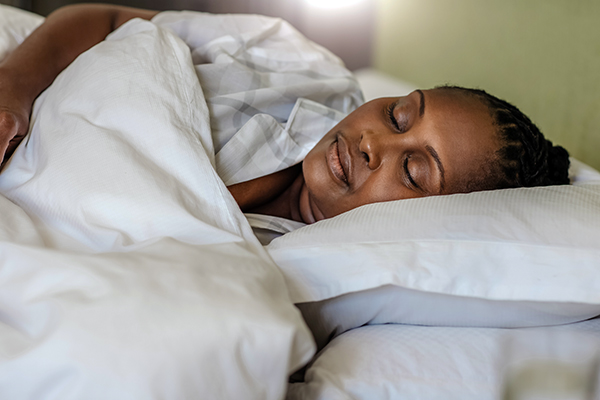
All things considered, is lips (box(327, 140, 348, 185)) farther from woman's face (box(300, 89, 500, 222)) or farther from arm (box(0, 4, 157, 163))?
arm (box(0, 4, 157, 163))

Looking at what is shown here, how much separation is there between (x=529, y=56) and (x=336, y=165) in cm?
82

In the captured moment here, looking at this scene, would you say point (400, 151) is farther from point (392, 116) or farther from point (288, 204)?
point (288, 204)

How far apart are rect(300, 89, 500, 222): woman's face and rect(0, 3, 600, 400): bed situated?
0.11m

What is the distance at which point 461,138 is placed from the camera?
78 centimetres

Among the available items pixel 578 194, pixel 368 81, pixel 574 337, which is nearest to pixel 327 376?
pixel 574 337

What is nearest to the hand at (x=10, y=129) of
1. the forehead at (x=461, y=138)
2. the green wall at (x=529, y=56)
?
the forehead at (x=461, y=138)

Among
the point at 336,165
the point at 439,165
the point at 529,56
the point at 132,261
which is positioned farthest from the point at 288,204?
the point at 529,56

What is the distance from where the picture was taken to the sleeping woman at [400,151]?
0.78m

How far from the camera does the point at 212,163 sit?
727mm

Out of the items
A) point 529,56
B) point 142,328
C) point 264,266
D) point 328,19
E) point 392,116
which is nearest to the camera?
point 142,328

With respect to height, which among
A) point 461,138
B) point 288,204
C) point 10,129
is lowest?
point 288,204

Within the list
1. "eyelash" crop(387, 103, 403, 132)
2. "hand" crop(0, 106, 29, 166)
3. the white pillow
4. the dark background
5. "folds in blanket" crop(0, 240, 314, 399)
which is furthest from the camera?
the dark background

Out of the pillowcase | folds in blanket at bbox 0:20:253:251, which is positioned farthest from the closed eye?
folds in blanket at bbox 0:20:253:251

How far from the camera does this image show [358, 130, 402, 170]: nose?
31.3 inches
